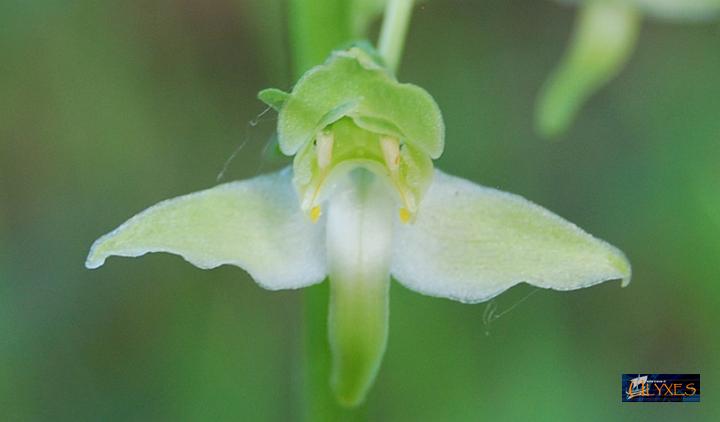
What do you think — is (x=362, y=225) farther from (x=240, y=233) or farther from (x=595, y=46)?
(x=595, y=46)

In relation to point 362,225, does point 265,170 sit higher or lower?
higher

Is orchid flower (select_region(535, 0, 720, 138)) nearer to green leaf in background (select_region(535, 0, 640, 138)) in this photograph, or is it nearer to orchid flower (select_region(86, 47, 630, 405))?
green leaf in background (select_region(535, 0, 640, 138))

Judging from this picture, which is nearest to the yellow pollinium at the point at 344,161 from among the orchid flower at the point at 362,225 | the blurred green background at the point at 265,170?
the orchid flower at the point at 362,225

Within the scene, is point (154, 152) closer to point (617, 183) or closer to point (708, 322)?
point (617, 183)

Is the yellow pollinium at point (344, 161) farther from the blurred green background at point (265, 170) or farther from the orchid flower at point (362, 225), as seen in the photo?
the blurred green background at point (265, 170)

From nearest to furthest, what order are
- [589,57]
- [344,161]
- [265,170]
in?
[344,161], [589,57], [265,170]

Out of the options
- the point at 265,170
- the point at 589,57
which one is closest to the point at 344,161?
the point at 589,57
